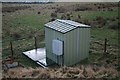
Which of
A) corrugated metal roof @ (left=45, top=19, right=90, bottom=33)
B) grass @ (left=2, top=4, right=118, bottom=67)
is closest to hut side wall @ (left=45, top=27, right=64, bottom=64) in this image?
corrugated metal roof @ (left=45, top=19, right=90, bottom=33)

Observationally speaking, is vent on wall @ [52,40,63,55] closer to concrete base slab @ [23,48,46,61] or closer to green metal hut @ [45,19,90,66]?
green metal hut @ [45,19,90,66]

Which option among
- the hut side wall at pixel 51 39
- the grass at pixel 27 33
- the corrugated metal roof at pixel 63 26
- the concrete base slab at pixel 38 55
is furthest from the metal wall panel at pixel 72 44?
the grass at pixel 27 33

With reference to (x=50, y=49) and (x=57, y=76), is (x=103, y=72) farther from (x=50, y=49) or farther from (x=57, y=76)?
(x=50, y=49)

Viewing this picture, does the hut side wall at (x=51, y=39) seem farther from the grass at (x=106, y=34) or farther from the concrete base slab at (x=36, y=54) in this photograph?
the grass at (x=106, y=34)

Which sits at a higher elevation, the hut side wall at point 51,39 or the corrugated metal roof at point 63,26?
the corrugated metal roof at point 63,26

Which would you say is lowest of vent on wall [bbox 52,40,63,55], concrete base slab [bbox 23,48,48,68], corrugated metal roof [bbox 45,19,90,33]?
concrete base slab [bbox 23,48,48,68]

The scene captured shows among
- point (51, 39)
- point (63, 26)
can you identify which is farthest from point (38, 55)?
point (63, 26)

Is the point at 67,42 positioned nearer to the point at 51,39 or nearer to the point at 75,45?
the point at 75,45

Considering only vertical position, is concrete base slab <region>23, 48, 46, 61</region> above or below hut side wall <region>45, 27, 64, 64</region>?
below
